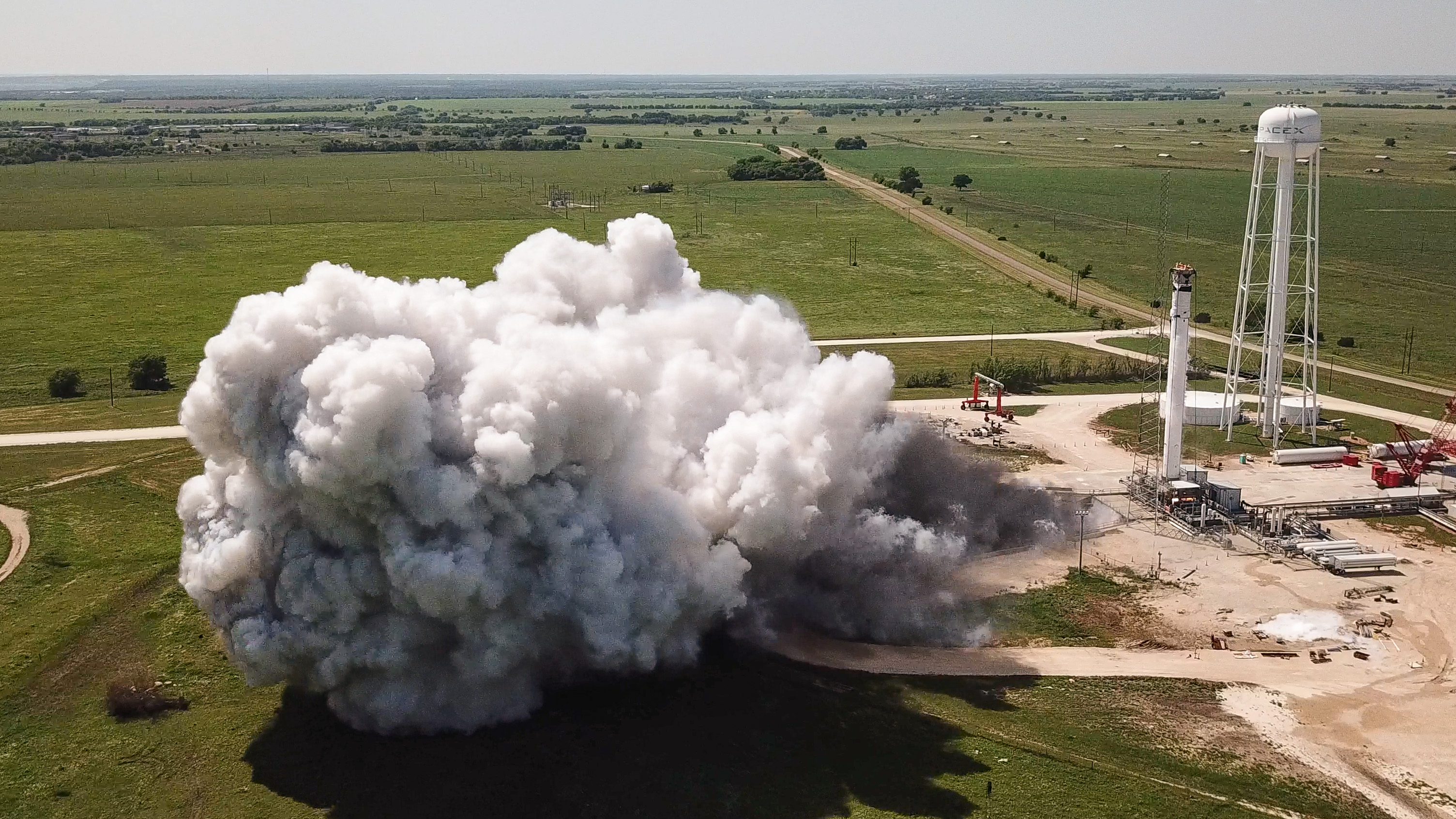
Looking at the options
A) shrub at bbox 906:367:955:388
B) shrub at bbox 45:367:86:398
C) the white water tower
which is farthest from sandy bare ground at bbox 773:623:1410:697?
shrub at bbox 45:367:86:398

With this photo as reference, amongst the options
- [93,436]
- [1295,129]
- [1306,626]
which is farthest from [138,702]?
[1295,129]

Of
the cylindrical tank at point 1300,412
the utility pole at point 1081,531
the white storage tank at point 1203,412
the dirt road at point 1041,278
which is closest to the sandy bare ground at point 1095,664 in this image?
the utility pole at point 1081,531

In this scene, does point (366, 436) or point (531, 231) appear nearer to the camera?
point (366, 436)

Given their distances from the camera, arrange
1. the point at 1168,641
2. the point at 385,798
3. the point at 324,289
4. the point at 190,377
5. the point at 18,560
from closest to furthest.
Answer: the point at 385,798
the point at 324,289
the point at 1168,641
the point at 18,560
the point at 190,377

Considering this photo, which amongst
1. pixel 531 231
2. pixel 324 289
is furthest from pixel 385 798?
pixel 531 231

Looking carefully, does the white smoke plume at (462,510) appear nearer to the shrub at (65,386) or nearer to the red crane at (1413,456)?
the red crane at (1413,456)

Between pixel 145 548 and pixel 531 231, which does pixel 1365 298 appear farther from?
pixel 145 548

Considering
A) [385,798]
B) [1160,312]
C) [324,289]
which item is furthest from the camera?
[1160,312]
